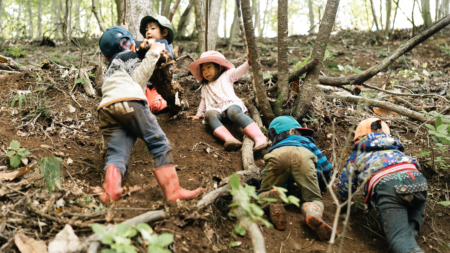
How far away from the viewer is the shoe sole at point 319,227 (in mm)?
2807

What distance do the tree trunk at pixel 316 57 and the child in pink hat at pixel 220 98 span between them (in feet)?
2.82

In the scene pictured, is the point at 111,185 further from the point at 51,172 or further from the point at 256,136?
the point at 256,136

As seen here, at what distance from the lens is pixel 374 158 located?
3.12m

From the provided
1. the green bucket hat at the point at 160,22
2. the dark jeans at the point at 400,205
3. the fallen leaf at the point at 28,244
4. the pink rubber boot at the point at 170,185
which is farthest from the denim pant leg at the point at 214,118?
the fallen leaf at the point at 28,244

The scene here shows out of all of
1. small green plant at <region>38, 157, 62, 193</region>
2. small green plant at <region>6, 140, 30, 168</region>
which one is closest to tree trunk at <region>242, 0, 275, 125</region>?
small green plant at <region>38, 157, 62, 193</region>

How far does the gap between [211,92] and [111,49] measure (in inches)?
75.5

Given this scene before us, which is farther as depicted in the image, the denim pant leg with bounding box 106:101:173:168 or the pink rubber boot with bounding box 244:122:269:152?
the pink rubber boot with bounding box 244:122:269:152

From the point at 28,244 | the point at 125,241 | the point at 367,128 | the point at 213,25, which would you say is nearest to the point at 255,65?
the point at 367,128

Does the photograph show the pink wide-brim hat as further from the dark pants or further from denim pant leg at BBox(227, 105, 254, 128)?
the dark pants

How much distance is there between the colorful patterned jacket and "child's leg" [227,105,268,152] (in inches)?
45.9

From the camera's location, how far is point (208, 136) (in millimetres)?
4523

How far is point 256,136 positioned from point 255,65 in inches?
40.2

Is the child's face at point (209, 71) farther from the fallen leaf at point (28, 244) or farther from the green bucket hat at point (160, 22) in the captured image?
the fallen leaf at point (28, 244)

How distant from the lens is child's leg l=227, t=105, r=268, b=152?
416cm
